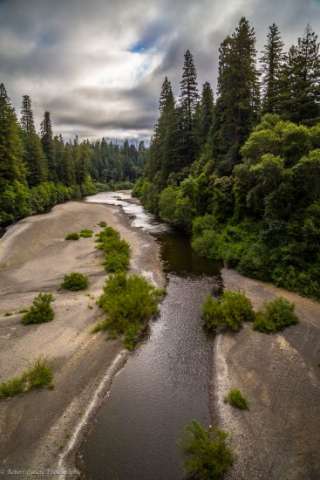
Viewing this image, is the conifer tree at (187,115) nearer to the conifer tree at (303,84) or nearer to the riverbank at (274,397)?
the conifer tree at (303,84)

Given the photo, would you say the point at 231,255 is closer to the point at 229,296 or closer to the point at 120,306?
the point at 229,296

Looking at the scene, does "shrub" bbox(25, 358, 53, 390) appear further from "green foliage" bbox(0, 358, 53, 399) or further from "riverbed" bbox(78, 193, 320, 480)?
"riverbed" bbox(78, 193, 320, 480)

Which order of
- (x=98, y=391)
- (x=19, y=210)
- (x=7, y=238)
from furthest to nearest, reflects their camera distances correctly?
(x=19, y=210), (x=7, y=238), (x=98, y=391)

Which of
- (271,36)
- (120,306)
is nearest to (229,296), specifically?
(120,306)

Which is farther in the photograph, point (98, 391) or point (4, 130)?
point (4, 130)

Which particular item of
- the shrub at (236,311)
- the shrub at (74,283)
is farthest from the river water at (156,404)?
the shrub at (74,283)
